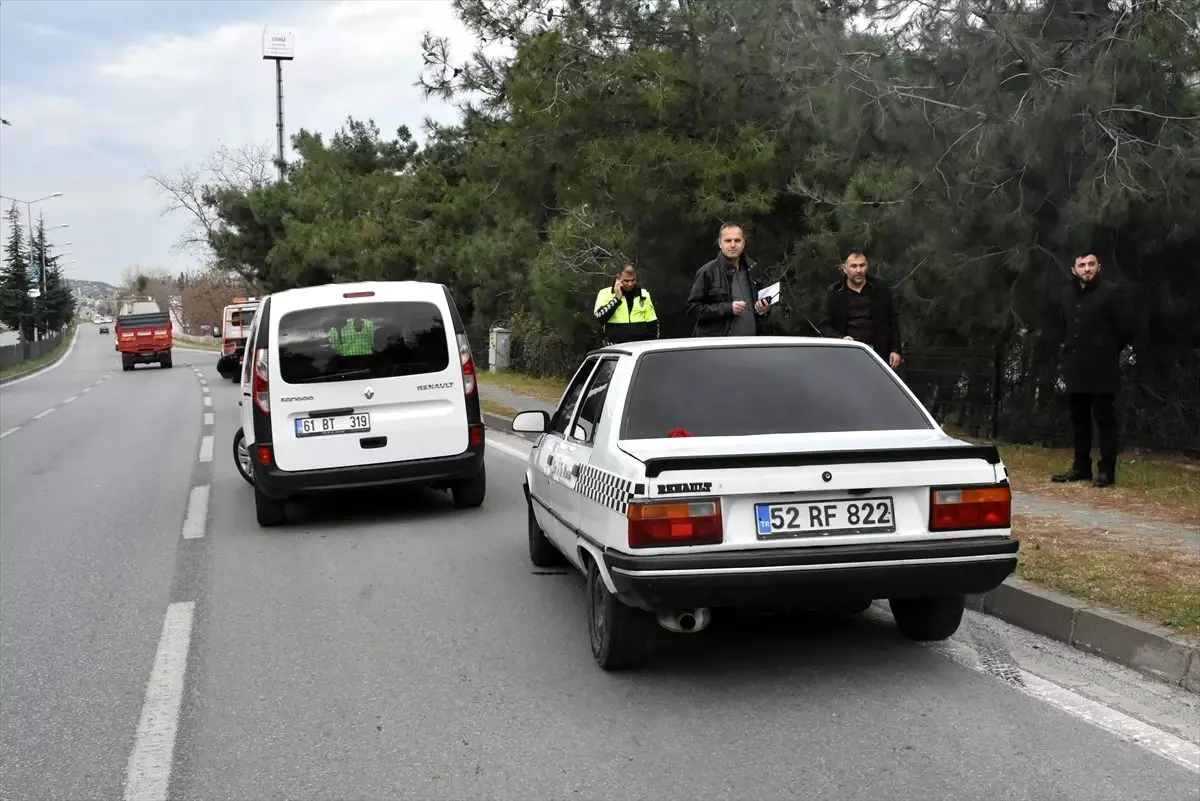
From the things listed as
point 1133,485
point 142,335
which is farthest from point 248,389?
point 142,335

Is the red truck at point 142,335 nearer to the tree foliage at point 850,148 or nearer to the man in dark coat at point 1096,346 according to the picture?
the tree foliage at point 850,148

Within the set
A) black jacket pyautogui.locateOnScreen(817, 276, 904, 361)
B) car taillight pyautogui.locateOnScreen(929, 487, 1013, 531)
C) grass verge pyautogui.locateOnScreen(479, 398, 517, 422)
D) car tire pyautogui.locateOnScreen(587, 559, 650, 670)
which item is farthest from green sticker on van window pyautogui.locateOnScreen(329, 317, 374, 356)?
grass verge pyautogui.locateOnScreen(479, 398, 517, 422)

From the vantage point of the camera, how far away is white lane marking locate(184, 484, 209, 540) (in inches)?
364

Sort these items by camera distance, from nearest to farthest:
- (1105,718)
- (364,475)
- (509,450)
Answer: (1105,718) → (364,475) → (509,450)

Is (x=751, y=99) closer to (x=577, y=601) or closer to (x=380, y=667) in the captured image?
(x=577, y=601)

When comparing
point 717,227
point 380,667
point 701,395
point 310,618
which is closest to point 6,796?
point 380,667

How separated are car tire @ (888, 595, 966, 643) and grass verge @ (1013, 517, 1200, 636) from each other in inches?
31.3

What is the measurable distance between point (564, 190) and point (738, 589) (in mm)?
13490

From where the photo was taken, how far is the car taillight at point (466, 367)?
369 inches

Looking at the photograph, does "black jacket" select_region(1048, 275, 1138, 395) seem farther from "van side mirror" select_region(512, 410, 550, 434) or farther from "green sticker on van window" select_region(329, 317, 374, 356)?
"green sticker on van window" select_region(329, 317, 374, 356)

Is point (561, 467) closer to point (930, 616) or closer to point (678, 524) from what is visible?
point (678, 524)

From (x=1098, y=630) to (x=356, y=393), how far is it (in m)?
5.63

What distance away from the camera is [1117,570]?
21.0 feet

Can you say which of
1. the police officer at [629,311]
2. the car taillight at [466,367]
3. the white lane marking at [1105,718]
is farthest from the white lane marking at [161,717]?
the police officer at [629,311]
